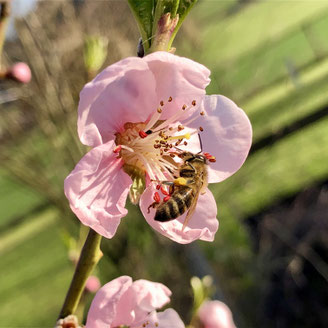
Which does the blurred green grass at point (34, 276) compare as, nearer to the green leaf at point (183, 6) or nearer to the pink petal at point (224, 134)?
the pink petal at point (224, 134)

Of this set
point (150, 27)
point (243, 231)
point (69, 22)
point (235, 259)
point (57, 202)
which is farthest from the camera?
point (243, 231)

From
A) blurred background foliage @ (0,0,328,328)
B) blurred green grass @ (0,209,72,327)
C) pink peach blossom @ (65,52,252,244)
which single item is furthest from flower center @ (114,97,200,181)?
blurred green grass @ (0,209,72,327)

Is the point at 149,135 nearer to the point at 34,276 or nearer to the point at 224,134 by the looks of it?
the point at 224,134

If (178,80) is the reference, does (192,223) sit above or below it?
below

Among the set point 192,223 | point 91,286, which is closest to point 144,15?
point 192,223

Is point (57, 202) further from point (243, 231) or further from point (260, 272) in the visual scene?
point (243, 231)

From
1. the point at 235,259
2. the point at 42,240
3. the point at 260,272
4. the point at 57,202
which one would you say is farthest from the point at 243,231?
the point at 42,240
